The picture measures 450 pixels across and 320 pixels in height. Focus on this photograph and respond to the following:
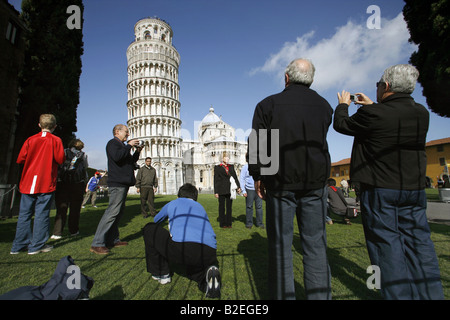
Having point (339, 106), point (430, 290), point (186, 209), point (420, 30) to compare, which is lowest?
point (430, 290)

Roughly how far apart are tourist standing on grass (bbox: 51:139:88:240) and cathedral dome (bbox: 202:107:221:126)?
238 feet

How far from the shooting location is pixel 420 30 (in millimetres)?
13008

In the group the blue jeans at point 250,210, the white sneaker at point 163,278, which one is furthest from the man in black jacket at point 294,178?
the blue jeans at point 250,210

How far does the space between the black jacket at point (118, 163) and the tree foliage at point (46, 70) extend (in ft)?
41.4

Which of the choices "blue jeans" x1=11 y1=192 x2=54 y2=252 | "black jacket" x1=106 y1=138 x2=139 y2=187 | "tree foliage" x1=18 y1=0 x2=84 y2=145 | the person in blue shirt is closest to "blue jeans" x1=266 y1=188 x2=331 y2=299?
"black jacket" x1=106 y1=138 x2=139 y2=187

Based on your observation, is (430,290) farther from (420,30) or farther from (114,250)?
(420,30)

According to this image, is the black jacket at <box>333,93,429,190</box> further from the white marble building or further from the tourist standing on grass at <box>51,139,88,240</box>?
the white marble building

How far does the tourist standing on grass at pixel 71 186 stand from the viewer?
5656 millimetres

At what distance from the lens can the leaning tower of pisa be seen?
47.0 meters

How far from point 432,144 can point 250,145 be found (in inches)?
2361

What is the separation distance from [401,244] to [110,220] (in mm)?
4619

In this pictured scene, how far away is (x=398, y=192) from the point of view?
223 centimetres

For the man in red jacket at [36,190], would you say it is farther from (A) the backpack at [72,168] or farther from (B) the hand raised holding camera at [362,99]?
(B) the hand raised holding camera at [362,99]
